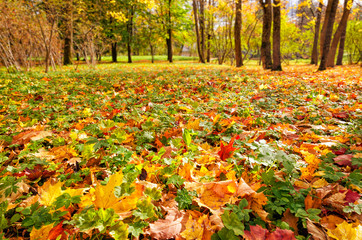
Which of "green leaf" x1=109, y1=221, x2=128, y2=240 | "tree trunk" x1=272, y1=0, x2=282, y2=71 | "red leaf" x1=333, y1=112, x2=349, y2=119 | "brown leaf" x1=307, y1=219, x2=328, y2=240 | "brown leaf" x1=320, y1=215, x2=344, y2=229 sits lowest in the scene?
"brown leaf" x1=307, y1=219, x2=328, y2=240

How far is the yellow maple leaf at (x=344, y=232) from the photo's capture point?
96 cm

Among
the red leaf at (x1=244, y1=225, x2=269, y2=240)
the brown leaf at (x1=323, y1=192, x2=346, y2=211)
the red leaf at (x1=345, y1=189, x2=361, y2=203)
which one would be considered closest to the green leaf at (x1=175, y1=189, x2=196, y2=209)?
the red leaf at (x1=244, y1=225, x2=269, y2=240)

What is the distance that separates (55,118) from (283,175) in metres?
2.94

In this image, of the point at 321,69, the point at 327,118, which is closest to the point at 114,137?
the point at 327,118

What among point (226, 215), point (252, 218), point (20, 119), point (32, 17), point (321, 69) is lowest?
point (252, 218)

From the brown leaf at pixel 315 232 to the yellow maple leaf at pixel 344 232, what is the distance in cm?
4

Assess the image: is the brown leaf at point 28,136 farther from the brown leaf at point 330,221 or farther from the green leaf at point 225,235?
the brown leaf at point 330,221

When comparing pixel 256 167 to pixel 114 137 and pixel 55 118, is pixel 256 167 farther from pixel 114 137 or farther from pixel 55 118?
pixel 55 118

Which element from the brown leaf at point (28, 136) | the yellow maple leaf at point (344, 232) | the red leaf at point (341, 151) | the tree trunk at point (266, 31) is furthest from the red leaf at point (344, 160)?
the tree trunk at point (266, 31)

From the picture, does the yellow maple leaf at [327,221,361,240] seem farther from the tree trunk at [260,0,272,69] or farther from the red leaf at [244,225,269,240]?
the tree trunk at [260,0,272,69]

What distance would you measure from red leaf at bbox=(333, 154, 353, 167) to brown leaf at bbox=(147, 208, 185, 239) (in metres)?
1.45

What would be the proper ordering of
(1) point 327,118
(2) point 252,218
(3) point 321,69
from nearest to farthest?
(2) point 252,218 < (1) point 327,118 < (3) point 321,69

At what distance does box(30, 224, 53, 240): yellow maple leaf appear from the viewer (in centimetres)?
95

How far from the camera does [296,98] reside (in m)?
3.91
